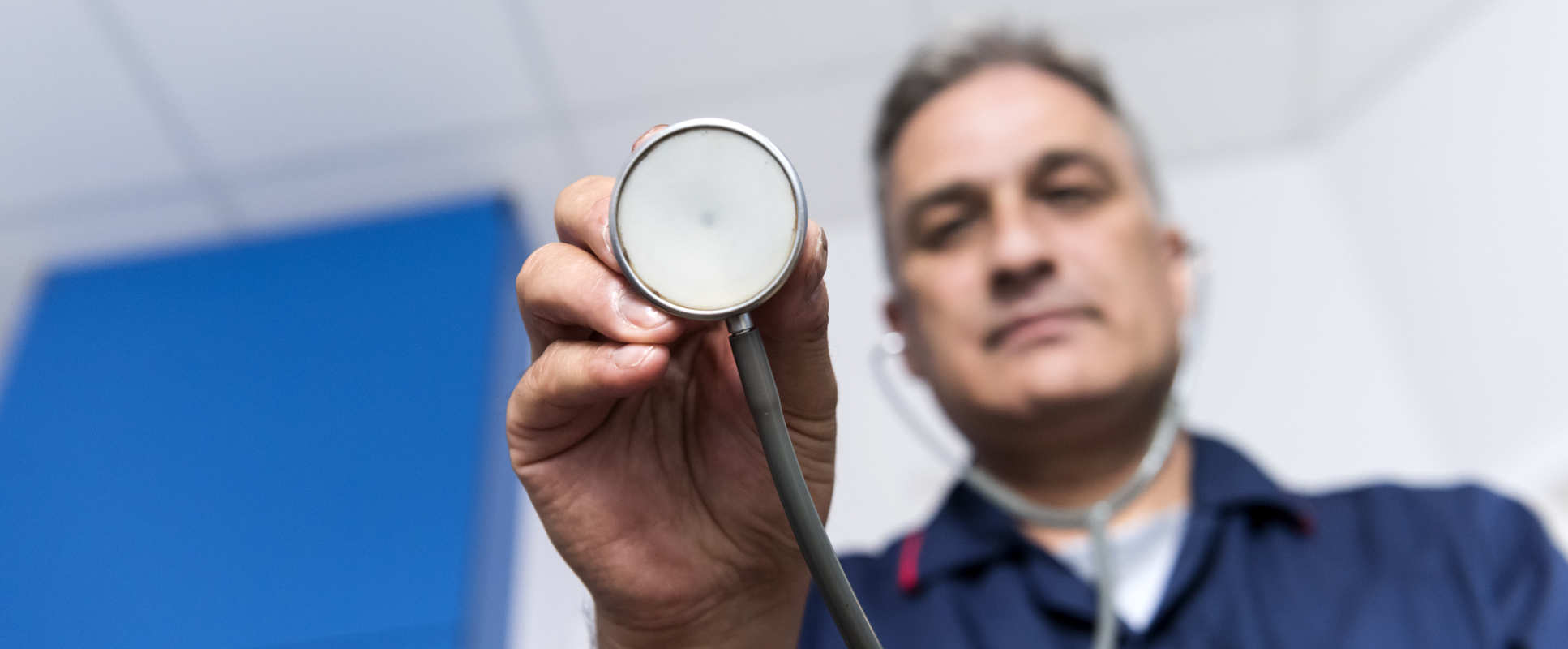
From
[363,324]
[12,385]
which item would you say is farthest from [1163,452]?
[12,385]

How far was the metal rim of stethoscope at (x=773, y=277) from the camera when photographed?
0.71ft

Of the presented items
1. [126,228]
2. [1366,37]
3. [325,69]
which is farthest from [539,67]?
[1366,37]

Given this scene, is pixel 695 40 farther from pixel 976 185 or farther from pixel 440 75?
pixel 976 185

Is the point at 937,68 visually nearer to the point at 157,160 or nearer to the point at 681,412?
the point at 681,412

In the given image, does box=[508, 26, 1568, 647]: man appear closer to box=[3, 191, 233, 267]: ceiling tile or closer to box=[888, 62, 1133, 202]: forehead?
box=[888, 62, 1133, 202]: forehead

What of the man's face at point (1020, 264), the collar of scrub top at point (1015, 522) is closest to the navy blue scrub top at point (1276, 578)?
the collar of scrub top at point (1015, 522)

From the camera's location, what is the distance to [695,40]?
4.71 ft

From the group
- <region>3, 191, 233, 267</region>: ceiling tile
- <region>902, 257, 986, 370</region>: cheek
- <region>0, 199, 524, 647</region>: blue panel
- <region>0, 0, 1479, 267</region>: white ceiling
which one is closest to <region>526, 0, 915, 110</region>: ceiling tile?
<region>0, 0, 1479, 267</region>: white ceiling

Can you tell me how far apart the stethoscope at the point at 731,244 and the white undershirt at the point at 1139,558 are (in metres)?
0.59

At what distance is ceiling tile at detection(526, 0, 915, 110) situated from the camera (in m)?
1.40

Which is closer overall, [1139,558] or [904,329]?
[1139,558]

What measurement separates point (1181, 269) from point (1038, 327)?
42 cm

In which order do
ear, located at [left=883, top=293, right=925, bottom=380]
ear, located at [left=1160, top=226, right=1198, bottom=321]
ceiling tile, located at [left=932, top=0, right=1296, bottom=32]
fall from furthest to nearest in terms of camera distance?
ceiling tile, located at [left=932, top=0, right=1296, bottom=32] < ear, located at [left=1160, top=226, right=1198, bottom=321] < ear, located at [left=883, top=293, right=925, bottom=380]

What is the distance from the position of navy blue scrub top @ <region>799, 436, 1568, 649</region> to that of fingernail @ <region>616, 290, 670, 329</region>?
1.54 feet
